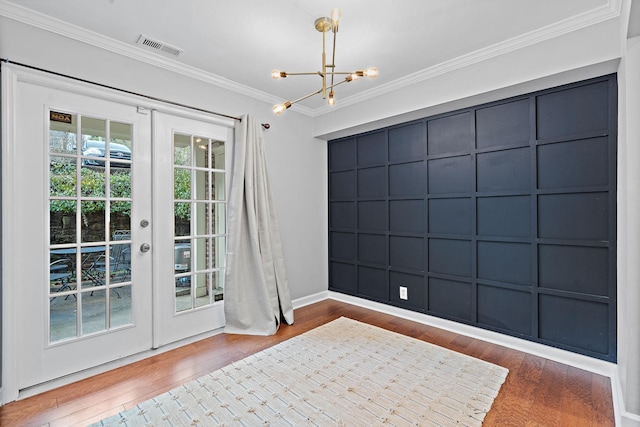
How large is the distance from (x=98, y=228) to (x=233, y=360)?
4.99 feet

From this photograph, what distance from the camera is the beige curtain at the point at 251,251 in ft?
10.2

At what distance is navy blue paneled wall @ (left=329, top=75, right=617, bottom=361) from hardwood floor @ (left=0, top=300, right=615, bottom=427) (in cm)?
31

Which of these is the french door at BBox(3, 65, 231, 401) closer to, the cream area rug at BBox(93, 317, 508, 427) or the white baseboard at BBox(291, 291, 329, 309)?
the cream area rug at BBox(93, 317, 508, 427)

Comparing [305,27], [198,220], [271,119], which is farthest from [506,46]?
[198,220]

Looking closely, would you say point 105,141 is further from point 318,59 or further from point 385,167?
point 385,167

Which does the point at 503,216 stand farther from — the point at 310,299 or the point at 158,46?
the point at 158,46

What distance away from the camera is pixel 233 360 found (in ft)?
8.34

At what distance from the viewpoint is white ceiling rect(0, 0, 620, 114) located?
6.66 feet

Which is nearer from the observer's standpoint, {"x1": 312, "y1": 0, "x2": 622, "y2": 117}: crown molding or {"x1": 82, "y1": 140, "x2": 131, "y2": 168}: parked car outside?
{"x1": 312, "y1": 0, "x2": 622, "y2": 117}: crown molding

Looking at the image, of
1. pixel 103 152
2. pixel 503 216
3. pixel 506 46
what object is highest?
pixel 506 46

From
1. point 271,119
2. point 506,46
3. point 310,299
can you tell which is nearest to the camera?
point 506,46

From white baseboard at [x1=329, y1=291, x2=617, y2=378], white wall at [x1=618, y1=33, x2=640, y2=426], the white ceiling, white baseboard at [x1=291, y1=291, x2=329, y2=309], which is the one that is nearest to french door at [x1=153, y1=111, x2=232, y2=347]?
the white ceiling

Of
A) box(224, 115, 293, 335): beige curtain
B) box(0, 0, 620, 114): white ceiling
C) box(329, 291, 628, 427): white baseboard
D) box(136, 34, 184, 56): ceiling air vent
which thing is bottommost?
box(329, 291, 628, 427): white baseboard

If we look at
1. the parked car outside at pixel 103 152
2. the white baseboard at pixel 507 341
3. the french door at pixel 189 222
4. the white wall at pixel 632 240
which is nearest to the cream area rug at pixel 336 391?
the white baseboard at pixel 507 341
